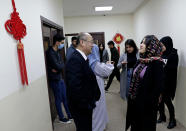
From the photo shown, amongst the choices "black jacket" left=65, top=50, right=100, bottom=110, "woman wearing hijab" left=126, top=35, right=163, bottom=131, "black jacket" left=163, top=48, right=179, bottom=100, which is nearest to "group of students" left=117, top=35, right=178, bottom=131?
"woman wearing hijab" left=126, top=35, right=163, bottom=131

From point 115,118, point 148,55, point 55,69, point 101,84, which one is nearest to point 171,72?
point 148,55

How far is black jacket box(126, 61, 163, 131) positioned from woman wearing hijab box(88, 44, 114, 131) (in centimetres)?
50

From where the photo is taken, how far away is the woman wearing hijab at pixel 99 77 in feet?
6.15

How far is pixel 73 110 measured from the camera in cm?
143

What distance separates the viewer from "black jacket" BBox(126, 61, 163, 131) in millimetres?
1461

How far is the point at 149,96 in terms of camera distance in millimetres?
1496

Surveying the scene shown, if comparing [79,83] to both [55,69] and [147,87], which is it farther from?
[55,69]

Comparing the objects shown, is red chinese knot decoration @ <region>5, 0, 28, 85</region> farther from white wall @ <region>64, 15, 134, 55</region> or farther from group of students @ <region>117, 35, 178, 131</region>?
white wall @ <region>64, 15, 134, 55</region>

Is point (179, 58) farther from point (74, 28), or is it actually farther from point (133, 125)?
point (74, 28)

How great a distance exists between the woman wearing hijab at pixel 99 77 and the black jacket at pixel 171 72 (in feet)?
2.97

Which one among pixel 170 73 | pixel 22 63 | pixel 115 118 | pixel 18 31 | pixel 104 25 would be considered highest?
pixel 104 25

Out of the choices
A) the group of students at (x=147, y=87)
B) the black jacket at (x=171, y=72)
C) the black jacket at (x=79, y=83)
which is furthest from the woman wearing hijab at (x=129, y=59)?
the black jacket at (x=79, y=83)

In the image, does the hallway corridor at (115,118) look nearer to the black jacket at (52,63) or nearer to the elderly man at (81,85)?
the black jacket at (52,63)

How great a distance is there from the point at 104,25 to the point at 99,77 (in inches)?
163
